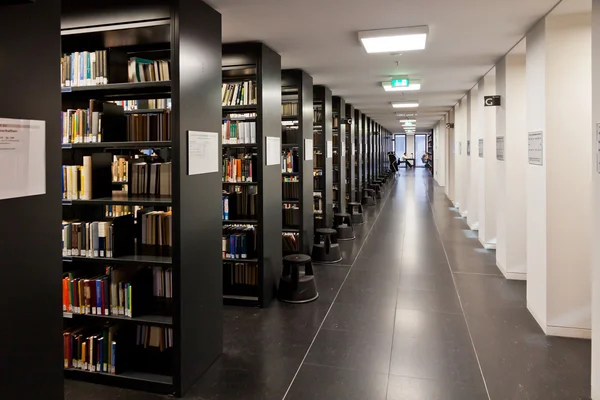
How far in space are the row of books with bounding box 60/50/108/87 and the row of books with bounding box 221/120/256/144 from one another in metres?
1.60

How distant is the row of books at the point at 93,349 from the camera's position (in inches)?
125

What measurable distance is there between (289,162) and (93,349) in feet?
12.3

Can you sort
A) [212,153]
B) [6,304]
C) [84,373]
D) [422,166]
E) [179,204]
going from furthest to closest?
[422,166] → [212,153] → [84,373] → [179,204] → [6,304]

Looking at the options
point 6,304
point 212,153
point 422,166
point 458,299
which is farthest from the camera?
point 422,166

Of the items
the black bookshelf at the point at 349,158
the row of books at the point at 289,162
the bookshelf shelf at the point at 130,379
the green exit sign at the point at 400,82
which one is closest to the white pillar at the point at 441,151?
the black bookshelf at the point at 349,158

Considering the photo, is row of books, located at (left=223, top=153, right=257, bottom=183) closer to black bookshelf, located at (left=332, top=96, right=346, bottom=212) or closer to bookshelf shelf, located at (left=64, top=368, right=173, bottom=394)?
bookshelf shelf, located at (left=64, top=368, right=173, bottom=394)

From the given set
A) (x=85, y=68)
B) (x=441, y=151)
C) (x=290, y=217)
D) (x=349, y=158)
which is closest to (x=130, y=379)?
(x=85, y=68)

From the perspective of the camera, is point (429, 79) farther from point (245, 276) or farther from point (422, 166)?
point (422, 166)

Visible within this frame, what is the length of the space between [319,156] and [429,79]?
2289mm

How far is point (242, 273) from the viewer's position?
5109 mm

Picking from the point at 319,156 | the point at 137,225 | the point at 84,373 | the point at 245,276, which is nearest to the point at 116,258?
the point at 137,225

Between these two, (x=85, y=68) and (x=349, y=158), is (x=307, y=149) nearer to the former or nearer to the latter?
(x=85, y=68)

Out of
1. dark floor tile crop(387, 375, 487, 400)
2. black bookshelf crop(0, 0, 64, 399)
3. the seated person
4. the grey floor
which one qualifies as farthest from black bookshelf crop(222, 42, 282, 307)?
the seated person

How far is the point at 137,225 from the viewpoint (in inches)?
137
